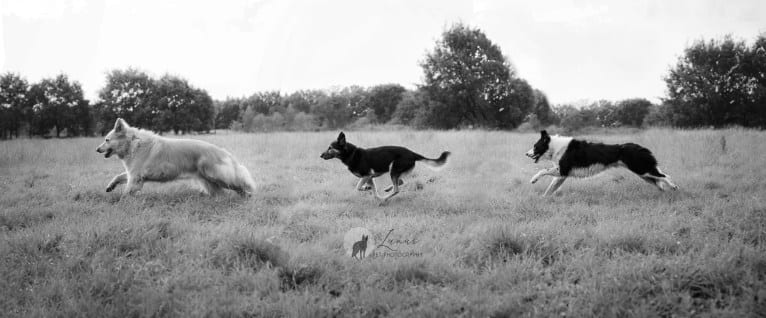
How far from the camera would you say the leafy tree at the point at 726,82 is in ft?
93.1

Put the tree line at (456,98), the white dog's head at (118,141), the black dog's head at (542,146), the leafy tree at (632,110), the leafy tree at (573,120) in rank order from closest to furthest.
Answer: the white dog's head at (118,141)
the black dog's head at (542,146)
the tree line at (456,98)
the leafy tree at (573,120)
the leafy tree at (632,110)

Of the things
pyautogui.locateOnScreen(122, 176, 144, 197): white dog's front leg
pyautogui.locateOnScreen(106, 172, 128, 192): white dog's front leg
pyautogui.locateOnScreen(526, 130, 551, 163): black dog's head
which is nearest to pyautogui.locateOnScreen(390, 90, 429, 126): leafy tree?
pyautogui.locateOnScreen(526, 130, 551, 163): black dog's head

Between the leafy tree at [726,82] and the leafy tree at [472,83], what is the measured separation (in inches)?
490

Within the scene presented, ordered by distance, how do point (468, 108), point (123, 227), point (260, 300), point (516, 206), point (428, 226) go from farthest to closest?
point (468, 108) < point (516, 206) < point (428, 226) < point (123, 227) < point (260, 300)

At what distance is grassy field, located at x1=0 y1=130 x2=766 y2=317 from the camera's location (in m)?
3.18

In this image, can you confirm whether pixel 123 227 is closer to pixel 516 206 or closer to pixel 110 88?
pixel 516 206

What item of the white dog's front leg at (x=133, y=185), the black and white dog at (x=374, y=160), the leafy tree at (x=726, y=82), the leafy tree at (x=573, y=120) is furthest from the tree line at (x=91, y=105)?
the leafy tree at (x=726, y=82)

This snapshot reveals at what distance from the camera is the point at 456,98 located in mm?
29484

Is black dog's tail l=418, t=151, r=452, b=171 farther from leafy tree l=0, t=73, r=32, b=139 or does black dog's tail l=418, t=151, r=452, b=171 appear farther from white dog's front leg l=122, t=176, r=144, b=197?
leafy tree l=0, t=73, r=32, b=139

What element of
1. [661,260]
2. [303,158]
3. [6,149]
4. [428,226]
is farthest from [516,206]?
[6,149]

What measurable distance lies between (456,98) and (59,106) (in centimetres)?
4211

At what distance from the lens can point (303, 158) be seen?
42.5 ft

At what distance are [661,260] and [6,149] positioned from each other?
20472mm

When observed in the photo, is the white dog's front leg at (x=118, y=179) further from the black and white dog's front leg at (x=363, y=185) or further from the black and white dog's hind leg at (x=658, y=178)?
the black and white dog's hind leg at (x=658, y=178)
